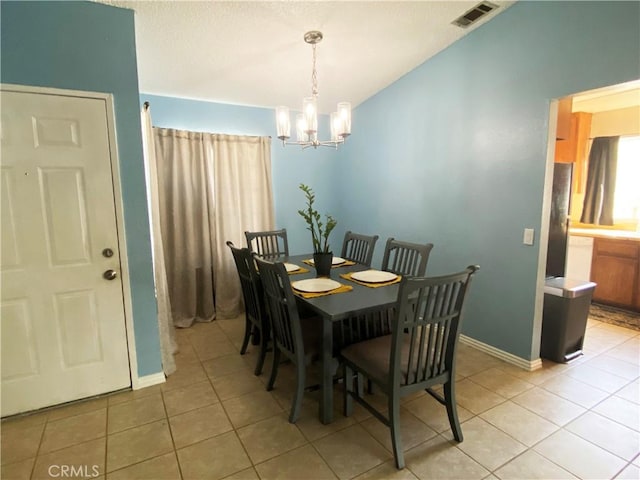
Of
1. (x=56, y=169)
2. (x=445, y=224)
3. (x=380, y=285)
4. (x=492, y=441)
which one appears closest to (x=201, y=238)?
(x=56, y=169)

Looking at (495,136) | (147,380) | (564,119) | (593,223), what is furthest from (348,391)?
(593,223)

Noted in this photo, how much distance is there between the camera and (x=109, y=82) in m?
2.06

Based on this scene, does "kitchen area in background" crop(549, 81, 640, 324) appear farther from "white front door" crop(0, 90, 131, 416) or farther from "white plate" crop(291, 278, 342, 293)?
"white front door" crop(0, 90, 131, 416)

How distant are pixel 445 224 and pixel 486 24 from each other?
5.41 feet

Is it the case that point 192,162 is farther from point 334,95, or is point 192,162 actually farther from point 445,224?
point 445,224

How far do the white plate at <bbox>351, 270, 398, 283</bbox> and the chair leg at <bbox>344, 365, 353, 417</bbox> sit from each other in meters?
0.62

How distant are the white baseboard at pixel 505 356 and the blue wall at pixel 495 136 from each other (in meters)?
0.05

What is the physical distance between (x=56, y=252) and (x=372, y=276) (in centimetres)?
206

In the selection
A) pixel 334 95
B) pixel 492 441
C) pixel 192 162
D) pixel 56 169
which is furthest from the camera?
pixel 334 95

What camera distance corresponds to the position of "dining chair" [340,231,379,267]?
3.00 m

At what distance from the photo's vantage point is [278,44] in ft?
8.71

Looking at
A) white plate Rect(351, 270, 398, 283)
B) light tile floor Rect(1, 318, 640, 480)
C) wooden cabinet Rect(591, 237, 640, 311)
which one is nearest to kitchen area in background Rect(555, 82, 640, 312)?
wooden cabinet Rect(591, 237, 640, 311)

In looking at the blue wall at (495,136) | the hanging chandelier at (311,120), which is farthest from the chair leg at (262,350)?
the blue wall at (495,136)

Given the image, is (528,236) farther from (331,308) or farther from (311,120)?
(311,120)
